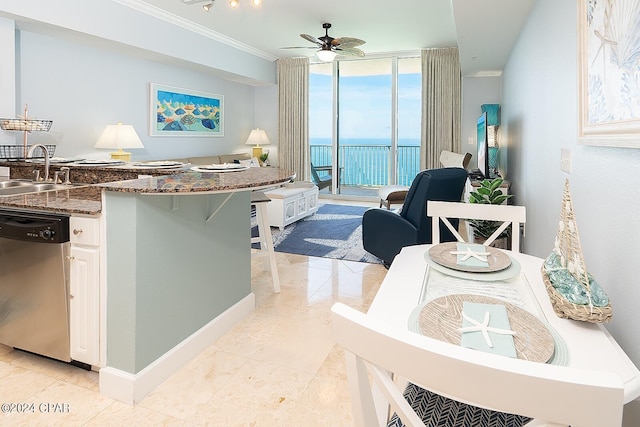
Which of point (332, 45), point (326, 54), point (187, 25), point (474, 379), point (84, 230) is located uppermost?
point (187, 25)

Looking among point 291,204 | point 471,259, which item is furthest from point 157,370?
point 291,204

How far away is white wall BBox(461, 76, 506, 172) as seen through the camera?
21.3ft

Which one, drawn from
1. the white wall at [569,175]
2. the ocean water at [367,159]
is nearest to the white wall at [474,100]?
the ocean water at [367,159]

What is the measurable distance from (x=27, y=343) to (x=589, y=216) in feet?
8.47

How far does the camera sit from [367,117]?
24.8ft

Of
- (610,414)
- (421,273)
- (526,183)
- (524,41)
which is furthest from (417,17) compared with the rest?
(610,414)

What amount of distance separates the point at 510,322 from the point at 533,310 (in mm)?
163

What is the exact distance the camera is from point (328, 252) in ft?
13.7

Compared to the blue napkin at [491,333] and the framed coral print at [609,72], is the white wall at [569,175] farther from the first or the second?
the blue napkin at [491,333]

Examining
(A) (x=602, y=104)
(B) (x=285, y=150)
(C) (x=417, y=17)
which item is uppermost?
(C) (x=417, y=17)

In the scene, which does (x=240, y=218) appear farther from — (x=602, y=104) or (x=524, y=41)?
(x=524, y=41)

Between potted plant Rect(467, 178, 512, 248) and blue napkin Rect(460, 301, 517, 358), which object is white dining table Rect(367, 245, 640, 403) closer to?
blue napkin Rect(460, 301, 517, 358)

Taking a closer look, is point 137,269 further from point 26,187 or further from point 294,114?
point 294,114

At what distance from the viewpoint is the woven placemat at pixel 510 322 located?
0.83 m
